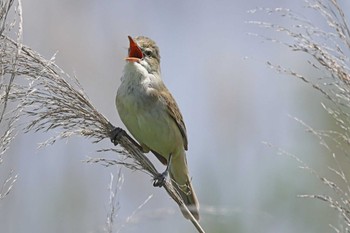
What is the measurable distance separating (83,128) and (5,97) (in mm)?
594

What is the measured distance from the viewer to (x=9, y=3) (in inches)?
85.8

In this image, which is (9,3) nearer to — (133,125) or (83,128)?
(83,128)

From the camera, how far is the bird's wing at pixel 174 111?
4141 mm

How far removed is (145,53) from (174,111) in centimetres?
38

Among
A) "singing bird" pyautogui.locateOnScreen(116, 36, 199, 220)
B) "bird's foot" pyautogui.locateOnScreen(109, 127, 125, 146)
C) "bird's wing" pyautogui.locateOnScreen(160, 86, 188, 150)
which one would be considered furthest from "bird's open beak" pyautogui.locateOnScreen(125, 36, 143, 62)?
"bird's foot" pyautogui.locateOnScreen(109, 127, 125, 146)

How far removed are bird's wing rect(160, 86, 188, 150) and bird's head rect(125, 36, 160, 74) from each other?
156 millimetres

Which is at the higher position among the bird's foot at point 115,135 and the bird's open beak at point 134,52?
the bird's open beak at point 134,52

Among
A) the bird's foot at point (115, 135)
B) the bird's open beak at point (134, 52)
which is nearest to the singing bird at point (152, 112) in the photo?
the bird's open beak at point (134, 52)

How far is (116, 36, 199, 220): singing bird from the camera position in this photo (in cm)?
393

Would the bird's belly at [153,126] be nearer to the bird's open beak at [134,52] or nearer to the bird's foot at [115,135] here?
the bird's open beak at [134,52]

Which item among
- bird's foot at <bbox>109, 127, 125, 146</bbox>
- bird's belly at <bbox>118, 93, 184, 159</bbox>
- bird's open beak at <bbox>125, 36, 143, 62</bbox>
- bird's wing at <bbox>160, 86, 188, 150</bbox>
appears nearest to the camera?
bird's foot at <bbox>109, 127, 125, 146</bbox>

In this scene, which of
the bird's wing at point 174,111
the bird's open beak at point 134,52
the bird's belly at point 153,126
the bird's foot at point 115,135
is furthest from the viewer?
the bird's wing at point 174,111

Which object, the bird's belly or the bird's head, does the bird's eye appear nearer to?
the bird's head

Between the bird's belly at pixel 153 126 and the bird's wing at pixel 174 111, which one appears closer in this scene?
the bird's belly at pixel 153 126
